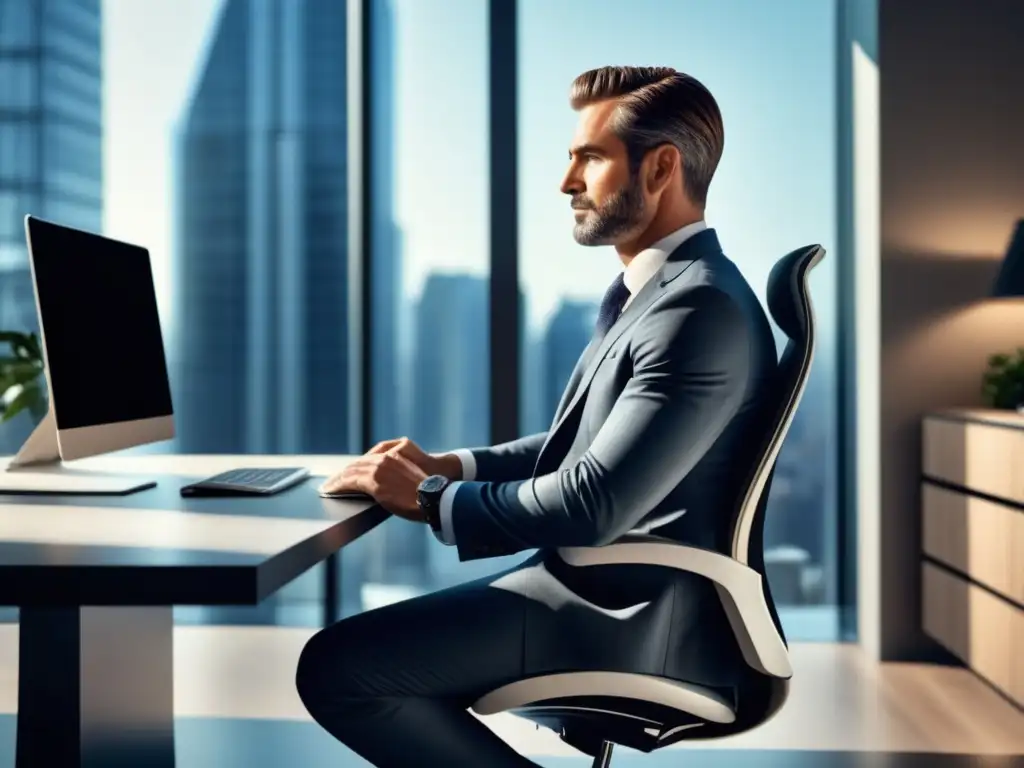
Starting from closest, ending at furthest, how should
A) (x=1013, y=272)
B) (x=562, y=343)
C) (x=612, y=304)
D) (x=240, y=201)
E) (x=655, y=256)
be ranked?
(x=655, y=256) < (x=612, y=304) < (x=1013, y=272) < (x=562, y=343) < (x=240, y=201)

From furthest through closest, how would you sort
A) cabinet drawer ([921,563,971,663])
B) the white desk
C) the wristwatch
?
cabinet drawer ([921,563,971,663]) → the wristwatch → the white desk

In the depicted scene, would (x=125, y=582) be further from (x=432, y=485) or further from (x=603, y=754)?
(x=603, y=754)

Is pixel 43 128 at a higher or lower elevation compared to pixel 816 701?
higher

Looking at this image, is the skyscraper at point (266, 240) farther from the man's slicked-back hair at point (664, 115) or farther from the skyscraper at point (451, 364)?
the man's slicked-back hair at point (664, 115)

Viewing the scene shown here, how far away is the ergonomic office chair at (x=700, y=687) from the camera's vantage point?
64.6 inches

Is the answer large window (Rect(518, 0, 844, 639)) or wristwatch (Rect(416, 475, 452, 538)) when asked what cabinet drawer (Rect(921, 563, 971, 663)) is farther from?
wristwatch (Rect(416, 475, 452, 538))

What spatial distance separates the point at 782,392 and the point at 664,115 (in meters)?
0.51

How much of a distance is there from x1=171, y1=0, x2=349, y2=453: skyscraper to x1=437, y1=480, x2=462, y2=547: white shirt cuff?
3134mm

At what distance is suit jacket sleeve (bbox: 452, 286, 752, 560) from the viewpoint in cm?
159

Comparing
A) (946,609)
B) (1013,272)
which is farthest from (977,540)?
(1013,272)

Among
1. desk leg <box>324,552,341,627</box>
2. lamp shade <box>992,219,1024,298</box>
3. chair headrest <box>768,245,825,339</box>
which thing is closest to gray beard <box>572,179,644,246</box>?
chair headrest <box>768,245,825,339</box>

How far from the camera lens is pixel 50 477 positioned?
221cm

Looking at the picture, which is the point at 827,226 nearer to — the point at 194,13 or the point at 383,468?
the point at 194,13

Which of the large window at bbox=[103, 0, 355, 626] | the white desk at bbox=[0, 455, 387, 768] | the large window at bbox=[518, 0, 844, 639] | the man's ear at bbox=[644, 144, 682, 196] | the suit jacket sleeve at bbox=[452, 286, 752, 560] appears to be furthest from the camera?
the large window at bbox=[103, 0, 355, 626]
